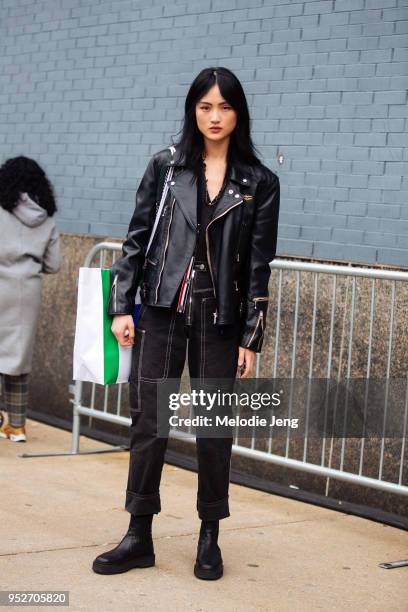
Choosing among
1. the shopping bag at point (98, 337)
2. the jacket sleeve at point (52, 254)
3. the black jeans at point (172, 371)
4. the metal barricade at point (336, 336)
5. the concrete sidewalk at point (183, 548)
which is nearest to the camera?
the concrete sidewalk at point (183, 548)

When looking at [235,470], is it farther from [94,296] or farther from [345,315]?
[94,296]

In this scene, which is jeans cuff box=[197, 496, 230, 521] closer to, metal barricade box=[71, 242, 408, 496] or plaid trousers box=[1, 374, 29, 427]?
metal barricade box=[71, 242, 408, 496]

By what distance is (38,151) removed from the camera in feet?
28.7

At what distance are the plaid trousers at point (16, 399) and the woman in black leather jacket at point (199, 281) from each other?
117 inches

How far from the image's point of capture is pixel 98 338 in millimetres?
4766

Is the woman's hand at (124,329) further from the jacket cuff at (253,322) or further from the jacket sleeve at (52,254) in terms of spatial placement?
the jacket sleeve at (52,254)

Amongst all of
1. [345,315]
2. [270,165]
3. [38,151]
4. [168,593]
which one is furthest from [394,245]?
[38,151]

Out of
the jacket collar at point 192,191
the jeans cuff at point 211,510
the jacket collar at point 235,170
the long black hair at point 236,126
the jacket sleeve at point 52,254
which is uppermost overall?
the long black hair at point 236,126

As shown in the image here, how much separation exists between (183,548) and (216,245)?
1.44 m

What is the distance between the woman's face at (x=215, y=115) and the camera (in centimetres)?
450

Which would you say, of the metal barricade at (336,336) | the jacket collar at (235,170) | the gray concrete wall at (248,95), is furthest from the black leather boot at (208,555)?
the gray concrete wall at (248,95)

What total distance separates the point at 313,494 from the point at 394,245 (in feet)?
4.86

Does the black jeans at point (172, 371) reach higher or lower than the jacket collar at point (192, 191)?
lower

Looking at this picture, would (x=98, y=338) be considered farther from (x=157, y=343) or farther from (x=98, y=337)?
(x=157, y=343)
